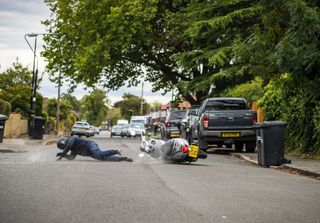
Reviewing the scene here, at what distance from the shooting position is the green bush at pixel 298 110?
18.8 metres

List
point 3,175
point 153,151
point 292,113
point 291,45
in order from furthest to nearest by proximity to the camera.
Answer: point 292,113
point 153,151
point 291,45
point 3,175

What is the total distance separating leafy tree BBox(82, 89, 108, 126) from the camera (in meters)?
140

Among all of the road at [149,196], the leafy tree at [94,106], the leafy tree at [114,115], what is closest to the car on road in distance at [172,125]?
the road at [149,196]

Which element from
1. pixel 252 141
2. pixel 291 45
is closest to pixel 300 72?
pixel 291 45

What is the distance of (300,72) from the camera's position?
1708 centimetres

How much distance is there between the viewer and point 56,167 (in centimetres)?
1370

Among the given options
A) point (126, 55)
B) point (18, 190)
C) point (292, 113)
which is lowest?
point (18, 190)

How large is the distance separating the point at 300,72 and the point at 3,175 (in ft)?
28.9

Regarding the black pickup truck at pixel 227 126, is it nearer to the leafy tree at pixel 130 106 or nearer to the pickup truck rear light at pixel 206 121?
the pickup truck rear light at pixel 206 121

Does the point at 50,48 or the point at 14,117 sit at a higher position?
the point at 50,48

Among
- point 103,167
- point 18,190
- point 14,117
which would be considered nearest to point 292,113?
point 103,167

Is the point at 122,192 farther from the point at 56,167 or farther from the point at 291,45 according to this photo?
the point at 291,45

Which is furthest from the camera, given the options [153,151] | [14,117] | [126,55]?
[126,55]

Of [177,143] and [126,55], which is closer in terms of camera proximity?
[177,143]
